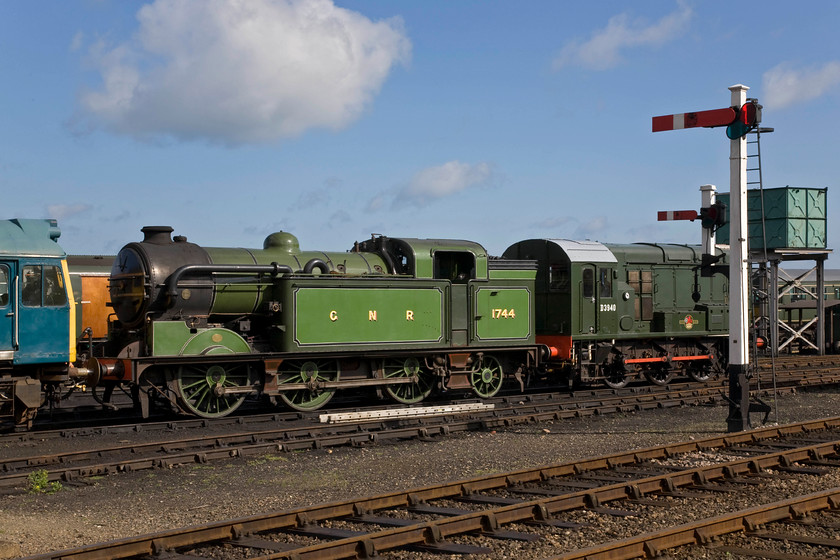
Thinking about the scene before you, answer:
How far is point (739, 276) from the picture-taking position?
12789 millimetres

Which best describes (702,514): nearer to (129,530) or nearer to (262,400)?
(129,530)

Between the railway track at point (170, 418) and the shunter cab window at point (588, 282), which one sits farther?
the shunter cab window at point (588, 282)

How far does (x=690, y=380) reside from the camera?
22.5 m

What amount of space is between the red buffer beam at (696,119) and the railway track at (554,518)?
195 inches

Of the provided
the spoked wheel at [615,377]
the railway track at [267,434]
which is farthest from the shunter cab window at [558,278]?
the railway track at [267,434]

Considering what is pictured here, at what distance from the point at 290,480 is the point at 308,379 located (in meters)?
5.76

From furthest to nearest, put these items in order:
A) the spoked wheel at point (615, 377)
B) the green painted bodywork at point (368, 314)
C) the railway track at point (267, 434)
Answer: the spoked wheel at point (615, 377) → the green painted bodywork at point (368, 314) → the railway track at point (267, 434)

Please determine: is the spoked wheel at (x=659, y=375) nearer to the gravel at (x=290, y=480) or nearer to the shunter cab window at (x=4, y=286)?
the gravel at (x=290, y=480)

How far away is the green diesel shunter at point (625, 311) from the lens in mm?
19531

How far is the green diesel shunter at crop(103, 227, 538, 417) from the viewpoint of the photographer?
1438cm

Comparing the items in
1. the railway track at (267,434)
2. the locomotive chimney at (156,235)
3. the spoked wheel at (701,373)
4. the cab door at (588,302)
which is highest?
the locomotive chimney at (156,235)

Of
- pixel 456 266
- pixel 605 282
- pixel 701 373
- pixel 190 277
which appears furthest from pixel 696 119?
pixel 701 373

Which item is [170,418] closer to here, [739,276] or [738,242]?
[739,276]

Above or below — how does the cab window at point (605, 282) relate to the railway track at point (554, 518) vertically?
above
